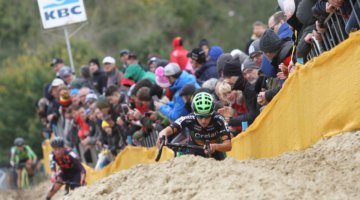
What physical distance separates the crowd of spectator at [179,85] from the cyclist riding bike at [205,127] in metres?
0.59

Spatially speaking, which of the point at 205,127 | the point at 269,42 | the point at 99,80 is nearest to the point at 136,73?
the point at 99,80

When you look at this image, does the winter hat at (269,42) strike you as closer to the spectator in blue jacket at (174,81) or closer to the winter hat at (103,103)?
the spectator in blue jacket at (174,81)

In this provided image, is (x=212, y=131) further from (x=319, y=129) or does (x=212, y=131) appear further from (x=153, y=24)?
(x=153, y=24)

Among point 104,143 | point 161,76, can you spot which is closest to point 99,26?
point 104,143

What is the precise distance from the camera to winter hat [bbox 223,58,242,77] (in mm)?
12680

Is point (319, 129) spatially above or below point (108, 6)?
below

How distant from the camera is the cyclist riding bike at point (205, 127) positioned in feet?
38.5

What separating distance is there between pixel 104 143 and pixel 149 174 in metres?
10.3

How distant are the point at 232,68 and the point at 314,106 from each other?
8.30 ft

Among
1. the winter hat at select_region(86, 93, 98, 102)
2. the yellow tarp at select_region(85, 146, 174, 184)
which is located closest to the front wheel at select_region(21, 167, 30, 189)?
the yellow tarp at select_region(85, 146, 174, 184)

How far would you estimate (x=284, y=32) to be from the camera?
40.9ft

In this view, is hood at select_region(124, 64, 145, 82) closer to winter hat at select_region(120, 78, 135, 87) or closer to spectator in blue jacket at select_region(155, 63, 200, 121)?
winter hat at select_region(120, 78, 135, 87)

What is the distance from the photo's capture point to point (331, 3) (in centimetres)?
987

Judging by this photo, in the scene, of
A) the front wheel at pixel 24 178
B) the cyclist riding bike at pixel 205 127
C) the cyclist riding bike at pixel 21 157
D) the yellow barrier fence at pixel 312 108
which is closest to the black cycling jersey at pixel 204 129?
the cyclist riding bike at pixel 205 127
